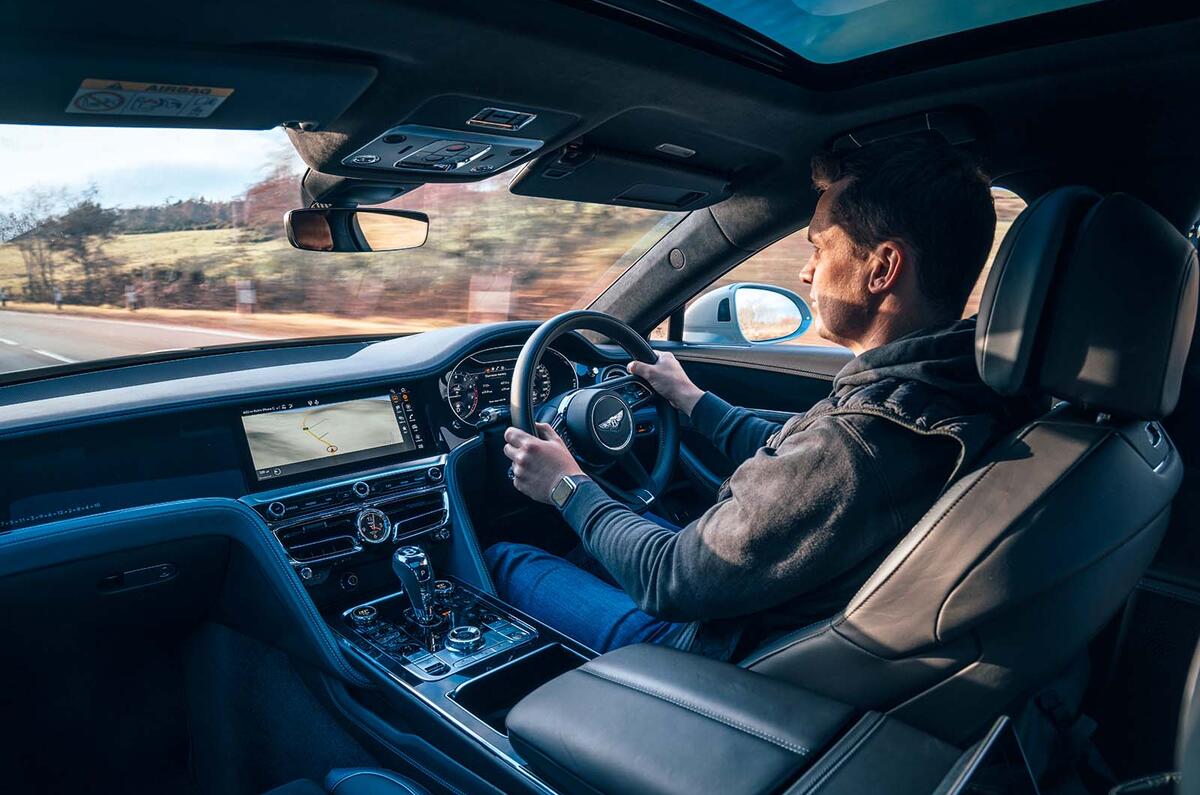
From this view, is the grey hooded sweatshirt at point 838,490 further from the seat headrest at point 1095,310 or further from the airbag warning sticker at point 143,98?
the airbag warning sticker at point 143,98

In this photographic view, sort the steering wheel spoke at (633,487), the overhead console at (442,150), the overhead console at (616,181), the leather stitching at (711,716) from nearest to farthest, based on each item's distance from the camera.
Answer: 1. the leather stitching at (711,716)
2. the overhead console at (442,150)
3. the steering wheel spoke at (633,487)
4. the overhead console at (616,181)

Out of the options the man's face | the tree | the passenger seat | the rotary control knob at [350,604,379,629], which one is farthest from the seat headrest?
the tree

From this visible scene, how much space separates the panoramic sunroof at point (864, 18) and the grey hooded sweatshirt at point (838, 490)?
91 centimetres

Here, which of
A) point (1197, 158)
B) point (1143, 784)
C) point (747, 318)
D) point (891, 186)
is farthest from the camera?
point (747, 318)

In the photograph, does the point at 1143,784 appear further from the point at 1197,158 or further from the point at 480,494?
the point at 480,494

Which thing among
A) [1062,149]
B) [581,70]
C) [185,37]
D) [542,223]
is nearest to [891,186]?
[581,70]

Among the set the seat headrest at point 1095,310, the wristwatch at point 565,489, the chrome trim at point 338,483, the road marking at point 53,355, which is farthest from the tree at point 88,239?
the seat headrest at point 1095,310

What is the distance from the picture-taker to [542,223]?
5.25 m

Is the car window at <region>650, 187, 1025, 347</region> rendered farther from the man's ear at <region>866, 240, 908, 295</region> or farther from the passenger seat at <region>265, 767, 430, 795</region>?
the passenger seat at <region>265, 767, 430, 795</region>

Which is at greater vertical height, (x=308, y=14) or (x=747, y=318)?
(x=308, y=14)

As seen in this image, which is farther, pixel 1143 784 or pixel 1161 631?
pixel 1161 631

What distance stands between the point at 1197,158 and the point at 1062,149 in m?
0.34

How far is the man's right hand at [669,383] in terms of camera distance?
273 cm

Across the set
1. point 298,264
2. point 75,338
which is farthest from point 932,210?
point 298,264
